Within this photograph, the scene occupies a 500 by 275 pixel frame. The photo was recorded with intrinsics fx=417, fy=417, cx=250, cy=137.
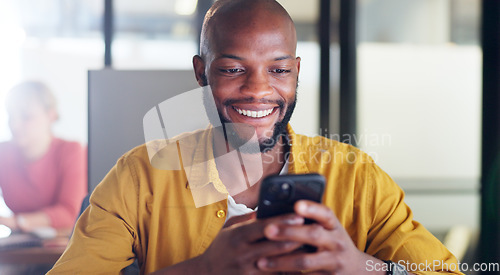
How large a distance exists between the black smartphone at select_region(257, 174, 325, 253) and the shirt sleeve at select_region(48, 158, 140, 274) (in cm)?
51

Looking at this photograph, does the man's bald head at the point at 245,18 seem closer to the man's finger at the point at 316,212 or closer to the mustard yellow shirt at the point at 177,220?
the mustard yellow shirt at the point at 177,220

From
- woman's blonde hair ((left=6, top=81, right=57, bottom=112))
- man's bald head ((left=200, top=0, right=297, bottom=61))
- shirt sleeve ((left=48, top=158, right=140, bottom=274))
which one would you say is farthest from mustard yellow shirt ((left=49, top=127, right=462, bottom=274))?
woman's blonde hair ((left=6, top=81, right=57, bottom=112))

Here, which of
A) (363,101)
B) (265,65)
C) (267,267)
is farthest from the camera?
(363,101)

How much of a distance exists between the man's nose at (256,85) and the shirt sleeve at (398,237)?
0.36 metres

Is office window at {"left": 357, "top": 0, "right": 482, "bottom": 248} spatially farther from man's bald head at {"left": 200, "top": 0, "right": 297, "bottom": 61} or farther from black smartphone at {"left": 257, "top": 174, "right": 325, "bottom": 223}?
black smartphone at {"left": 257, "top": 174, "right": 325, "bottom": 223}

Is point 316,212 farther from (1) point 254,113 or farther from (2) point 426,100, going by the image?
(2) point 426,100

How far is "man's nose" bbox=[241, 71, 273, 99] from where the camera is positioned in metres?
1.10

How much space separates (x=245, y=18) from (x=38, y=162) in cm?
212

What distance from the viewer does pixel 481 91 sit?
104 inches

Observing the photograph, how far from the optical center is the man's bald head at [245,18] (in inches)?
43.7

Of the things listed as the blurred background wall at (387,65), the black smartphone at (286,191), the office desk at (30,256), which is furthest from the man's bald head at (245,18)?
the blurred background wall at (387,65)

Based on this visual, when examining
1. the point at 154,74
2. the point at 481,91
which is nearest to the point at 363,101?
the point at 481,91

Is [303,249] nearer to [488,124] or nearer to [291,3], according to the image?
[488,124]

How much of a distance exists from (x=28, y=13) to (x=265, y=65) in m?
2.66
